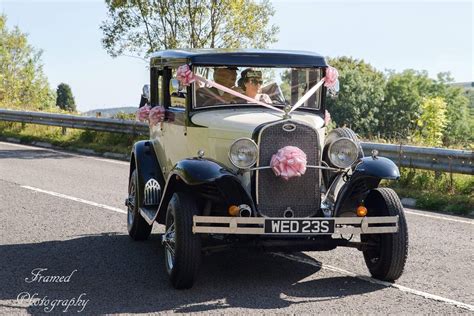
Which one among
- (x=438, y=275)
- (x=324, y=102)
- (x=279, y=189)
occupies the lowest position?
(x=438, y=275)

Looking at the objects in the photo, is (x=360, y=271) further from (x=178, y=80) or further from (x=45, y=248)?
(x=45, y=248)

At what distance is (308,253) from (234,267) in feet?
3.26

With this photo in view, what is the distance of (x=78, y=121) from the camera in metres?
20.2

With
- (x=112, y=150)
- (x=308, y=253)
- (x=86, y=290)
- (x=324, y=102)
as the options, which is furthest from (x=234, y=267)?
(x=112, y=150)

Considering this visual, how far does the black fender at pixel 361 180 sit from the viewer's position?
244 inches

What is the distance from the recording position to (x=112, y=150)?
1789 centimetres

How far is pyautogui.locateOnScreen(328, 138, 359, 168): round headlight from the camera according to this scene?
6.34 metres

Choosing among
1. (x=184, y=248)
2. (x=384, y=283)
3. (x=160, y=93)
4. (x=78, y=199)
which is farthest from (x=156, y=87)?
(x=384, y=283)

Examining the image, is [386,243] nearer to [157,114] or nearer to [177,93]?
[177,93]

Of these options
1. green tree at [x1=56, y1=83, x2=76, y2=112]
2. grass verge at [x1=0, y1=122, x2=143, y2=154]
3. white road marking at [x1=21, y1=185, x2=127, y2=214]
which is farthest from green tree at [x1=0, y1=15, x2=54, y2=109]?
white road marking at [x1=21, y1=185, x2=127, y2=214]

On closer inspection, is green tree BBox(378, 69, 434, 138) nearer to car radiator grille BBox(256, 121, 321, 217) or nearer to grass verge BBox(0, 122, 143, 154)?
grass verge BBox(0, 122, 143, 154)

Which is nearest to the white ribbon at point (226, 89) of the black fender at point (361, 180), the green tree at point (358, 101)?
the black fender at point (361, 180)

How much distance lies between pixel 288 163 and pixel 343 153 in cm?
65

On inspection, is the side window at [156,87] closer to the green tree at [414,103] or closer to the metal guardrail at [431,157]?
the metal guardrail at [431,157]
